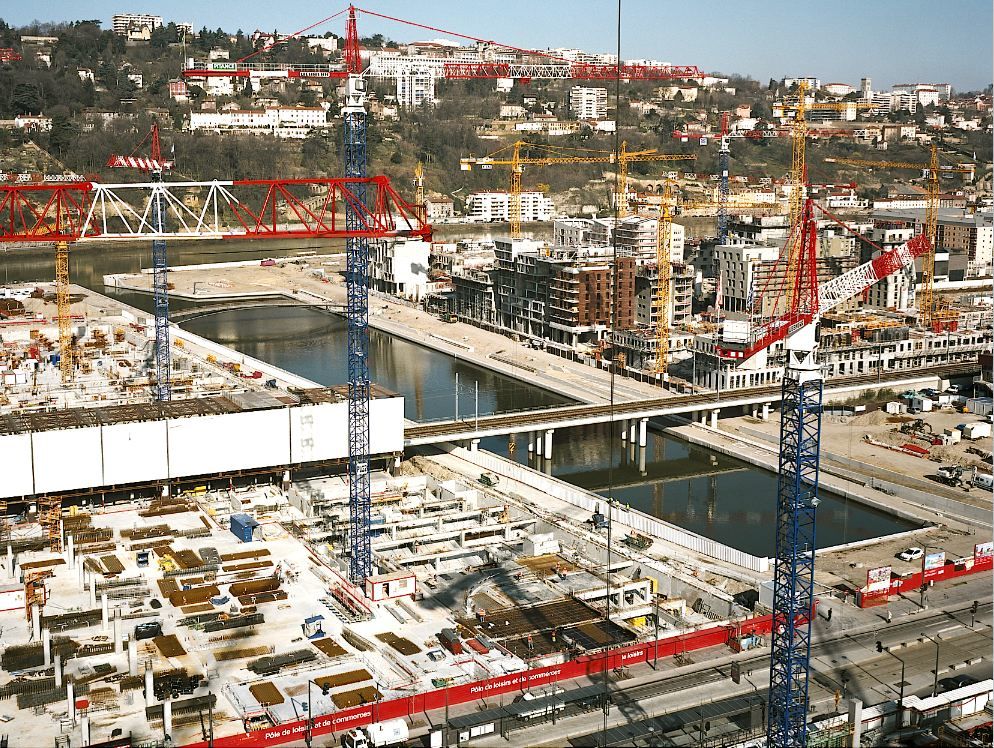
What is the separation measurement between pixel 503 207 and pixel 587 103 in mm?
10671

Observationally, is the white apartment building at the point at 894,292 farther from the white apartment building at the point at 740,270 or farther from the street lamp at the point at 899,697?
the street lamp at the point at 899,697

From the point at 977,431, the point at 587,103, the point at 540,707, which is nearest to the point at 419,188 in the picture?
the point at 587,103

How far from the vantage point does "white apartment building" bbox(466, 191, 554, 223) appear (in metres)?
34.9

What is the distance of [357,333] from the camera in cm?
926

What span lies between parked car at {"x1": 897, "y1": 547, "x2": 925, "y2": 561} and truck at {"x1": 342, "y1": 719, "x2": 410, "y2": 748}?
4860mm

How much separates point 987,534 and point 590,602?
3.81 meters

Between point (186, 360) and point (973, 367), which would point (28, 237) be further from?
point (973, 367)

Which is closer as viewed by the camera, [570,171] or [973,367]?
[973,367]

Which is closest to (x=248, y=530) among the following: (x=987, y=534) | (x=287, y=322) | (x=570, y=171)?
(x=987, y=534)

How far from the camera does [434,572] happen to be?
9.59 metres

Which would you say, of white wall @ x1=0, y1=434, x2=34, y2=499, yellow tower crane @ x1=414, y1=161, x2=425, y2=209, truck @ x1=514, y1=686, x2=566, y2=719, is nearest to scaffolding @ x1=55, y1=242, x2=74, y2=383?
white wall @ x1=0, y1=434, x2=34, y2=499

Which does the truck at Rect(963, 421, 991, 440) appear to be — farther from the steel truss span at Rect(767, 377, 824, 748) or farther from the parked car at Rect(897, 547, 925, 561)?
the steel truss span at Rect(767, 377, 824, 748)

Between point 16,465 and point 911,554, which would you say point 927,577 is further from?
point 16,465

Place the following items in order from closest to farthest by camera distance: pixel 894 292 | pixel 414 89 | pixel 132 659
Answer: pixel 132 659
pixel 894 292
pixel 414 89
